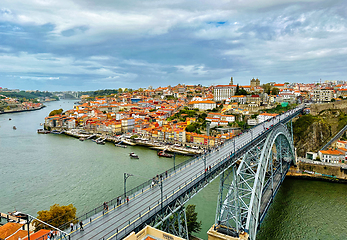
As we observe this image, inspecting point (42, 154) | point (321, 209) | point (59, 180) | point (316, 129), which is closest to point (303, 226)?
point (321, 209)

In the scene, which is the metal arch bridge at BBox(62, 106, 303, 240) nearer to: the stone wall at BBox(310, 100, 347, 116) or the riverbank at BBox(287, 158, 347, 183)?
the riverbank at BBox(287, 158, 347, 183)

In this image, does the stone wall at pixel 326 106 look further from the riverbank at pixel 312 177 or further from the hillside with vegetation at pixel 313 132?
the riverbank at pixel 312 177

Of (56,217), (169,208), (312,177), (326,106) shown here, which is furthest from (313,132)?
(56,217)

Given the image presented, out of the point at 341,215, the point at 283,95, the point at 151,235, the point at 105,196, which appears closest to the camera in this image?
the point at 151,235

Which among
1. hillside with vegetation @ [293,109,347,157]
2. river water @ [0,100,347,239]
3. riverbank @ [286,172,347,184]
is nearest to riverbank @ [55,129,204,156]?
river water @ [0,100,347,239]

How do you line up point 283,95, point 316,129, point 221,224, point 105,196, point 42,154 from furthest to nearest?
point 283,95 < point 42,154 < point 316,129 < point 105,196 < point 221,224

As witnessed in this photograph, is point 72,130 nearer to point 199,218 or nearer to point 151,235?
point 199,218
